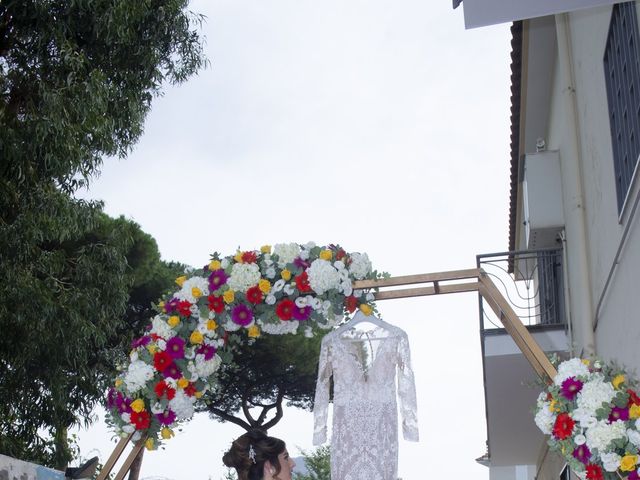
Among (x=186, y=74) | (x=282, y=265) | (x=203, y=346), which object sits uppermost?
(x=186, y=74)

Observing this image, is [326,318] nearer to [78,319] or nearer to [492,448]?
[78,319]

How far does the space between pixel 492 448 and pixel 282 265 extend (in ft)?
28.2

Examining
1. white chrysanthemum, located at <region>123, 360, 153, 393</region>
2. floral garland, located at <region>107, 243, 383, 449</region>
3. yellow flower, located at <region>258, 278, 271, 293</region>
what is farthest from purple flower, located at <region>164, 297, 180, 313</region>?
yellow flower, located at <region>258, 278, 271, 293</region>

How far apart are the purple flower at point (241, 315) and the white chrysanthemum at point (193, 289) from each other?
29cm

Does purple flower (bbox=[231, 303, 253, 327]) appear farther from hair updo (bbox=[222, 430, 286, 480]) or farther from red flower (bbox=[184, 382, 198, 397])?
hair updo (bbox=[222, 430, 286, 480])

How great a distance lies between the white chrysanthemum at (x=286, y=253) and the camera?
23.8 feet

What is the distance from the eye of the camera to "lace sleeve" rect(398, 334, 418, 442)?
695 cm

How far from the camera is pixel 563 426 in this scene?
5398 mm

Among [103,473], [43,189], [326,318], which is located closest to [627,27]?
[326,318]

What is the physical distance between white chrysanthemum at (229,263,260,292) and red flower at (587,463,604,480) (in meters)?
2.93

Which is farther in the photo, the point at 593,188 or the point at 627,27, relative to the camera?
the point at 593,188

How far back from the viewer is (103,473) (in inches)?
271

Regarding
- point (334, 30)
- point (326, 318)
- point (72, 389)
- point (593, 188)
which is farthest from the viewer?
point (72, 389)

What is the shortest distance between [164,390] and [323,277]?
4.91 feet
